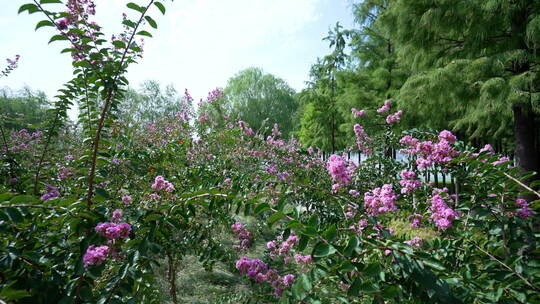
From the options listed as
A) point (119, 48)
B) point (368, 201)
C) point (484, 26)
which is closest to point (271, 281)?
point (368, 201)

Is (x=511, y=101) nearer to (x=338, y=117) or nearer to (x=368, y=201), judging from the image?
(x=368, y=201)

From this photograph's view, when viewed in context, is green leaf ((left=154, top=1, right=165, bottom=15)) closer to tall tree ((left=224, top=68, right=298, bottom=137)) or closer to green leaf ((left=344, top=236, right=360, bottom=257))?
green leaf ((left=344, top=236, right=360, bottom=257))

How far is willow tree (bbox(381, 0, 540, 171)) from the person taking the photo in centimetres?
535

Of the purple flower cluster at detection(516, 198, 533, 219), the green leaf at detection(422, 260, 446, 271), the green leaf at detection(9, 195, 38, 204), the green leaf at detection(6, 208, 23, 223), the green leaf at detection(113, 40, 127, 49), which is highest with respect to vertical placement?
the green leaf at detection(113, 40, 127, 49)

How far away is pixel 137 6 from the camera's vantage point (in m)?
1.42

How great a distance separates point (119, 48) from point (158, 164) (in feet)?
6.48

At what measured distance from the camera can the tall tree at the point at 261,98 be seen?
3197 cm

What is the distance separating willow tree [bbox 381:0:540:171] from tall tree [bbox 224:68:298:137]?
2457 cm

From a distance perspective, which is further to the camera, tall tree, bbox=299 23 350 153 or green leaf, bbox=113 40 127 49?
tall tree, bbox=299 23 350 153

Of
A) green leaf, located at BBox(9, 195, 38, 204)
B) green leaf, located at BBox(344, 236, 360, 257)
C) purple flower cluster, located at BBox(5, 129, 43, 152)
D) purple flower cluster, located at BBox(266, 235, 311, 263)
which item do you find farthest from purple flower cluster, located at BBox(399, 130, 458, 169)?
purple flower cluster, located at BBox(5, 129, 43, 152)

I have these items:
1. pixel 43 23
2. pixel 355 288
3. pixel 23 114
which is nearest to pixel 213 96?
pixel 23 114

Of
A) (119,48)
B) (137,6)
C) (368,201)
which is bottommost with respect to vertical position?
(368,201)

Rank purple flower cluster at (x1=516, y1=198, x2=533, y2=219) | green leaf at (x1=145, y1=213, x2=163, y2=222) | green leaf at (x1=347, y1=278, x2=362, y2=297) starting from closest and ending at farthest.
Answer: green leaf at (x1=347, y1=278, x2=362, y2=297) → green leaf at (x1=145, y1=213, x2=163, y2=222) → purple flower cluster at (x1=516, y1=198, x2=533, y2=219)

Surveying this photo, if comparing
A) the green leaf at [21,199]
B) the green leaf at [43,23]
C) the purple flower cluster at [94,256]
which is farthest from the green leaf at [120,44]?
the purple flower cluster at [94,256]
